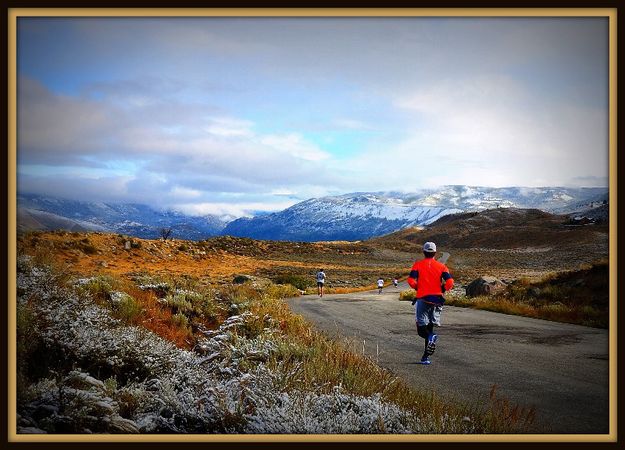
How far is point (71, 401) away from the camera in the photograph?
459 centimetres

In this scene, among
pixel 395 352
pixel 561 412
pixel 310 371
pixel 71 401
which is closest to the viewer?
pixel 71 401

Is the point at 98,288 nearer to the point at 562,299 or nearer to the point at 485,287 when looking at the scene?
the point at 562,299

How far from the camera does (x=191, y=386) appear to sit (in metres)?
5.55

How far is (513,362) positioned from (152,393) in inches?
241

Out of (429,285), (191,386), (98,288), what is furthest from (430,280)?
(98,288)

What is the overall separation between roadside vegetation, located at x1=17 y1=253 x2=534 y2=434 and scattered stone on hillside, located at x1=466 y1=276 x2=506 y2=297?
1627 cm

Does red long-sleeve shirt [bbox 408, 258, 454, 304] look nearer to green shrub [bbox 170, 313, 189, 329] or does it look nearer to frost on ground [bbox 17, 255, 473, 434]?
frost on ground [bbox 17, 255, 473, 434]

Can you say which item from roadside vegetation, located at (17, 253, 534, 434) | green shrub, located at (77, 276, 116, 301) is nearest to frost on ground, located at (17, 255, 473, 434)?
roadside vegetation, located at (17, 253, 534, 434)

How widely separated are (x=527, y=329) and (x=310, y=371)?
26.6 ft

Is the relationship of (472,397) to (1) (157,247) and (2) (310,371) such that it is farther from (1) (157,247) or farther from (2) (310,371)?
(1) (157,247)

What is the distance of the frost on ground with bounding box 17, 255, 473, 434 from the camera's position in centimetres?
459

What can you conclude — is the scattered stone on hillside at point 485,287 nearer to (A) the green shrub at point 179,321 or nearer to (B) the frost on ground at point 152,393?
(A) the green shrub at point 179,321

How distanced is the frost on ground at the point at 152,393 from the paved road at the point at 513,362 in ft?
5.18

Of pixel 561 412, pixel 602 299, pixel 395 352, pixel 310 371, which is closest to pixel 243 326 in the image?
pixel 395 352
